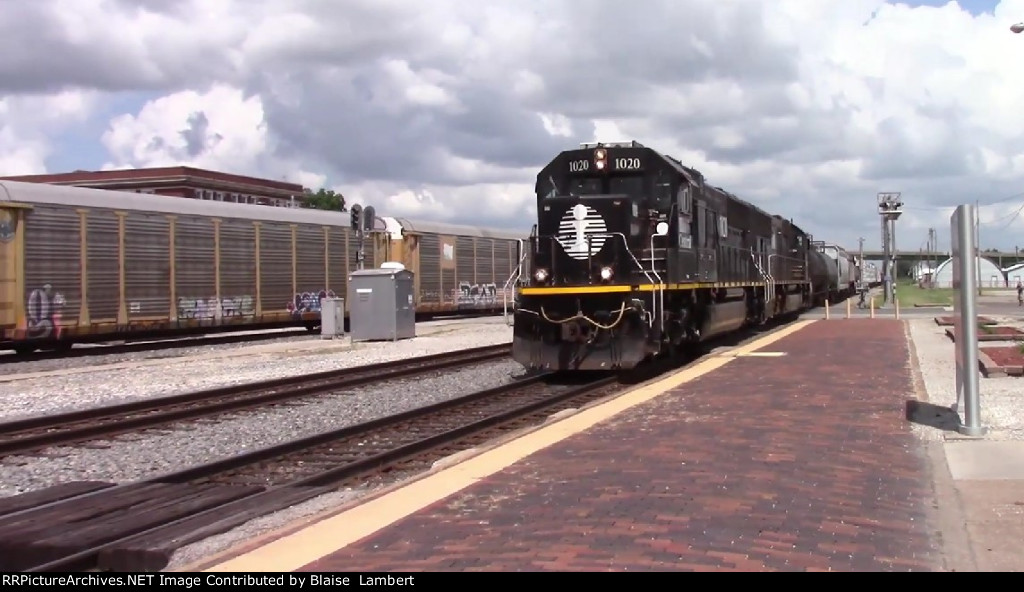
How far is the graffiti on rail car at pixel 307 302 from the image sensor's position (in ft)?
85.9

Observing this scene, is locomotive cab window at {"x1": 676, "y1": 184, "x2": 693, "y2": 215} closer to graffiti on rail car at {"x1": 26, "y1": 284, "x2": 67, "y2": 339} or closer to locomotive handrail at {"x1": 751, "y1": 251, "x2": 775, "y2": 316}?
locomotive handrail at {"x1": 751, "y1": 251, "x2": 775, "y2": 316}

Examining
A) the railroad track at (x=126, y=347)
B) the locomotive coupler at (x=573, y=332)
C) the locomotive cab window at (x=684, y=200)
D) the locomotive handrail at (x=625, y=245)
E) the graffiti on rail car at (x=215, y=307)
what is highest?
the locomotive cab window at (x=684, y=200)

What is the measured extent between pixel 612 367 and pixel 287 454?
6.19 metres

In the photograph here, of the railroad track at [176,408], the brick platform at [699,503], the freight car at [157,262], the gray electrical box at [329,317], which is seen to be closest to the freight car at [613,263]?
the freight car at [157,262]

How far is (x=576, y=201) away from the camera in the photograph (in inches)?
582

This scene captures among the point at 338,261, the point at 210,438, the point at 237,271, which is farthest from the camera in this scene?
the point at 338,261

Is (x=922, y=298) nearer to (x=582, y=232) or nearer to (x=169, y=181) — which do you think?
(x=582, y=232)


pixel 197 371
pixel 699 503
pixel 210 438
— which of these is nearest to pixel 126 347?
pixel 197 371

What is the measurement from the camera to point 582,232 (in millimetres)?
14609

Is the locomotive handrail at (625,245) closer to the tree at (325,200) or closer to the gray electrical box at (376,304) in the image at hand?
the gray electrical box at (376,304)

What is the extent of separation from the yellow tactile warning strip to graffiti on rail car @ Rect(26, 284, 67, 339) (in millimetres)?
13389

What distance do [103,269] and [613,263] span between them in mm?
12090

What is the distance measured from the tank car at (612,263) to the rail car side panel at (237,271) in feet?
36.5

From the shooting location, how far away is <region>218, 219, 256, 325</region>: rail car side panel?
2378cm
